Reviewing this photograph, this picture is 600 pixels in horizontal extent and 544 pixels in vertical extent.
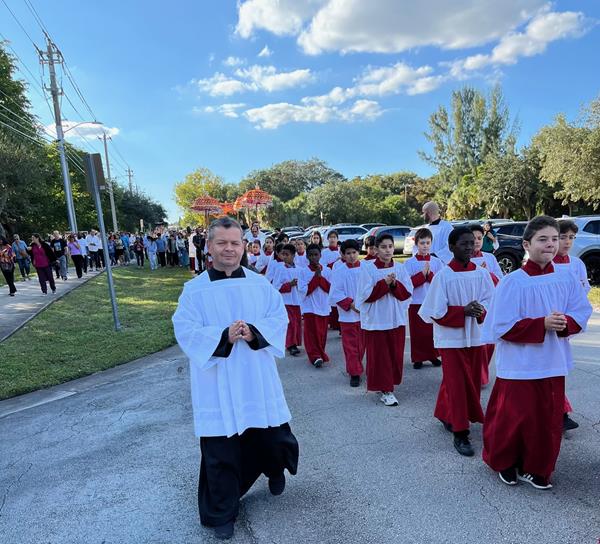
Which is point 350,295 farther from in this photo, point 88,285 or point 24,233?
point 24,233

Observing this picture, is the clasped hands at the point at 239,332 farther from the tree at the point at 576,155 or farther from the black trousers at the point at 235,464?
the tree at the point at 576,155

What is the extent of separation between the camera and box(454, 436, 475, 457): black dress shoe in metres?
3.49

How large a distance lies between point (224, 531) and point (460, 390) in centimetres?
209

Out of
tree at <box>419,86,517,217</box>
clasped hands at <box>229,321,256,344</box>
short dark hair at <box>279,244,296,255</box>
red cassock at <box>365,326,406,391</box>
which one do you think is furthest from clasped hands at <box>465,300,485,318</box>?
tree at <box>419,86,517,217</box>

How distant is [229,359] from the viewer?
273cm

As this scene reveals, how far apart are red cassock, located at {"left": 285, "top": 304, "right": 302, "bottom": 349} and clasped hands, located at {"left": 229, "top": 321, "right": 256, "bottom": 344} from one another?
436 centimetres

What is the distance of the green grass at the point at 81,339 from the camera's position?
638 cm

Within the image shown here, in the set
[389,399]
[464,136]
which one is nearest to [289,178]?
[464,136]

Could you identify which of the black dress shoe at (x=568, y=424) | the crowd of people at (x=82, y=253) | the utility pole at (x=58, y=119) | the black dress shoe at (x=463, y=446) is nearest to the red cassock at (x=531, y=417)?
the black dress shoe at (x=463, y=446)

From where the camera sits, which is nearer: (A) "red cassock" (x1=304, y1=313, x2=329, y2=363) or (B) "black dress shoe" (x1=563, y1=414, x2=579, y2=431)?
(B) "black dress shoe" (x1=563, y1=414, x2=579, y2=431)

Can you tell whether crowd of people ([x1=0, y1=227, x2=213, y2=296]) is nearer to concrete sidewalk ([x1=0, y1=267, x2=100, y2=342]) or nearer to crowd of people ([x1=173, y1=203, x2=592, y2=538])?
concrete sidewalk ([x1=0, y1=267, x2=100, y2=342])

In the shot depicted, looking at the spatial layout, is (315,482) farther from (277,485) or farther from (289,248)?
(289,248)

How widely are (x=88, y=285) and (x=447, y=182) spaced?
41.8 metres

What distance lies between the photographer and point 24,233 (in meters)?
38.8
